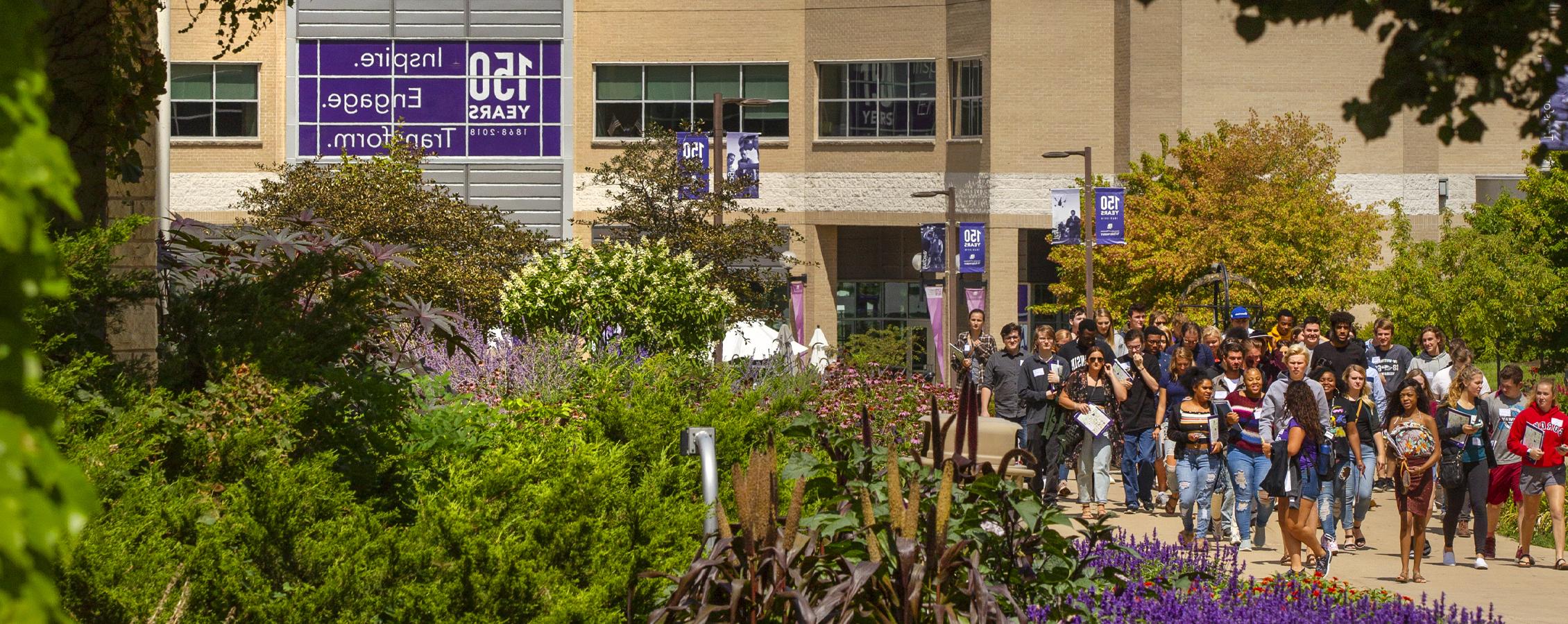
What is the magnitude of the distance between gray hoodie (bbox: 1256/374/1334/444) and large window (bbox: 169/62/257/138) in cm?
3701

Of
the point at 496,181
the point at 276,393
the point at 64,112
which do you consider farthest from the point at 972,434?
the point at 496,181

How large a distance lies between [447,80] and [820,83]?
10224 millimetres

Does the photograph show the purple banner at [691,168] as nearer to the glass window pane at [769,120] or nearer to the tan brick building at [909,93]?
the tan brick building at [909,93]

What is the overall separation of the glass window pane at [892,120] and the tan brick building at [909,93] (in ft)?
0.14

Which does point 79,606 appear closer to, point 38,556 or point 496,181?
point 38,556

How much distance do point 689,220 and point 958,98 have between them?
48.3 feet

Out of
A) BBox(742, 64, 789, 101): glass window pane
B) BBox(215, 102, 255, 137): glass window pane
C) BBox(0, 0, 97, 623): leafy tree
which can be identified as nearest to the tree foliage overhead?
BBox(742, 64, 789, 101): glass window pane

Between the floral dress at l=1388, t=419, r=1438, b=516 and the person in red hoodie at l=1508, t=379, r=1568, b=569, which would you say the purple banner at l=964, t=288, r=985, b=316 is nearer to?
the person in red hoodie at l=1508, t=379, r=1568, b=569

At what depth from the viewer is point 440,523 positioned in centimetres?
538

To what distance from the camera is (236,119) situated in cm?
4338

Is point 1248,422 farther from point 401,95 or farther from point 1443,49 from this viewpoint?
point 401,95

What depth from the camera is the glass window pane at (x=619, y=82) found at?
4384 cm

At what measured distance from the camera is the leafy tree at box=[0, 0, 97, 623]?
1196 millimetres

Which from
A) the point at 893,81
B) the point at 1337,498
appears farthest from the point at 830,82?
the point at 1337,498
